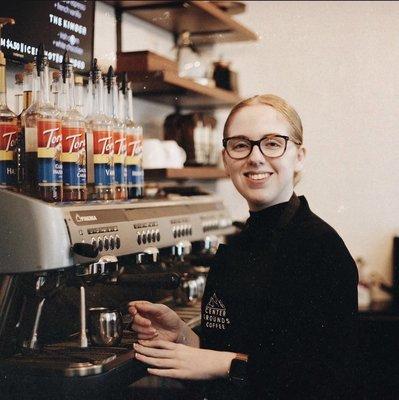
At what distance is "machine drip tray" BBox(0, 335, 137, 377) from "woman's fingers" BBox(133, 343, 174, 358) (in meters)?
0.02

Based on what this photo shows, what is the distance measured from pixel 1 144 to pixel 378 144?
2.48 metres

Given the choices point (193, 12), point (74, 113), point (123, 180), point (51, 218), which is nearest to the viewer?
point (51, 218)

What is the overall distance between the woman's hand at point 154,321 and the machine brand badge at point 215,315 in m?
0.08

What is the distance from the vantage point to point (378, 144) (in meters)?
3.67

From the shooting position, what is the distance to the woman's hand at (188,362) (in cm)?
157

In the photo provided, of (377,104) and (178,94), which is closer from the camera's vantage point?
(178,94)

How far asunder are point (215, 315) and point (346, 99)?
Result: 227 cm

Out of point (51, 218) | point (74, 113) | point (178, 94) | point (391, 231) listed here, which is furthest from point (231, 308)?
point (391, 231)

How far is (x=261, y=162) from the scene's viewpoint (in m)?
1.65

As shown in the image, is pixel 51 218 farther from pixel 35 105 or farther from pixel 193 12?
pixel 193 12

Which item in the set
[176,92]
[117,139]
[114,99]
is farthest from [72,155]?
[176,92]

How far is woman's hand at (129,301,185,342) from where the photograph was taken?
172 cm

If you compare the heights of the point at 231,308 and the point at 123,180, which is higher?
the point at 123,180

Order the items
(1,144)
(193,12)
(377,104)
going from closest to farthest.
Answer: (1,144) < (193,12) < (377,104)
